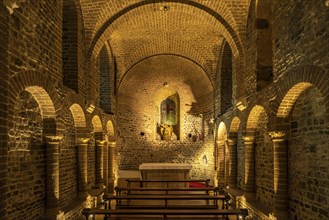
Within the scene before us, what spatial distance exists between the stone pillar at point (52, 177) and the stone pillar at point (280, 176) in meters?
5.02

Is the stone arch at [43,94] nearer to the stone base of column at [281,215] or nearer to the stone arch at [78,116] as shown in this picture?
the stone arch at [78,116]

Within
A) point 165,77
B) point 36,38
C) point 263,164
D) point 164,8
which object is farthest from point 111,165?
point 36,38

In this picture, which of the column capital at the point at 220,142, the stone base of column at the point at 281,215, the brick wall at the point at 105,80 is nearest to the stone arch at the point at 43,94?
the stone base of column at the point at 281,215

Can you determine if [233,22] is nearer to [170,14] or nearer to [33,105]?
[170,14]

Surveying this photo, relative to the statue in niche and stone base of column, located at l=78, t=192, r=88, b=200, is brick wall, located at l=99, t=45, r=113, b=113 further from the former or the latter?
stone base of column, located at l=78, t=192, r=88, b=200

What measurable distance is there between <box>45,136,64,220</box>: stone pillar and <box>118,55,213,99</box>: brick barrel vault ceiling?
9.52 m

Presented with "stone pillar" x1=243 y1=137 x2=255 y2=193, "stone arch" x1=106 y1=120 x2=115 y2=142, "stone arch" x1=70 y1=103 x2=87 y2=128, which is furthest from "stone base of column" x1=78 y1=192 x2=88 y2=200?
"stone arch" x1=106 y1=120 x2=115 y2=142

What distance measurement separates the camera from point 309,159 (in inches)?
236

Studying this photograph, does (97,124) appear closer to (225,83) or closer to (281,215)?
(225,83)

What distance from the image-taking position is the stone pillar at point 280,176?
22.6 ft

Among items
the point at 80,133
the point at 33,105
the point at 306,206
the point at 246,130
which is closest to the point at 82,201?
the point at 80,133

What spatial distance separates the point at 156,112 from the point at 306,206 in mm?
13539

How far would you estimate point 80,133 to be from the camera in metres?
10.2

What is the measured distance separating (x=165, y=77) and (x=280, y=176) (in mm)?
12131
